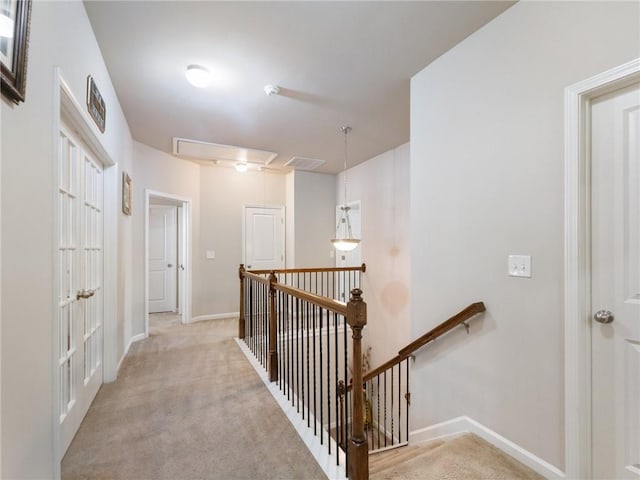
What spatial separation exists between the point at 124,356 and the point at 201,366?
2.90 ft

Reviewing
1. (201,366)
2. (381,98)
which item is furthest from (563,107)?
(201,366)

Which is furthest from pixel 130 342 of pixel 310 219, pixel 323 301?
pixel 310 219

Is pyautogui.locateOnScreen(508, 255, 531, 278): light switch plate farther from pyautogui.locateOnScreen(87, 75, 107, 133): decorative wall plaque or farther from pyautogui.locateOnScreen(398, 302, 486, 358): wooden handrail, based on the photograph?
pyautogui.locateOnScreen(87, 75, 107, 133): decorative wall plaque

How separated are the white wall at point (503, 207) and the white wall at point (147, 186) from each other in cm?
340

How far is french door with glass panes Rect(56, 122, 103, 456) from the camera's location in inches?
66.8

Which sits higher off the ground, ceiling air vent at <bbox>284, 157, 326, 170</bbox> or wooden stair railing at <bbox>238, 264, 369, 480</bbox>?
ceiling air vent at <bbox>284, 157, 326, 170</bbox>

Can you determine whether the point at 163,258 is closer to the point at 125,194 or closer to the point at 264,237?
the point at 264,237

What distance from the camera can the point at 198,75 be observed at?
7.58ft

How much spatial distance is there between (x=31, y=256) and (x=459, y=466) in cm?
219

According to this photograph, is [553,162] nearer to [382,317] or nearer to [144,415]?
[144,415]

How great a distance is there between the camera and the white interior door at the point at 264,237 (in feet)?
17.5

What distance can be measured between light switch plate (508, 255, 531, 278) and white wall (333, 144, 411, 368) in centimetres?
222

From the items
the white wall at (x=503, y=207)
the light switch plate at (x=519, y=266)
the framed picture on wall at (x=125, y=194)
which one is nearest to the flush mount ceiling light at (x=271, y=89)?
the white wall at (x=503, y=207)

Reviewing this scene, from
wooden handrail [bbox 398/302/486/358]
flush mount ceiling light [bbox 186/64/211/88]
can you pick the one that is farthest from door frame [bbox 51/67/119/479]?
wooden handrail [bbox 398/302/486/358]
